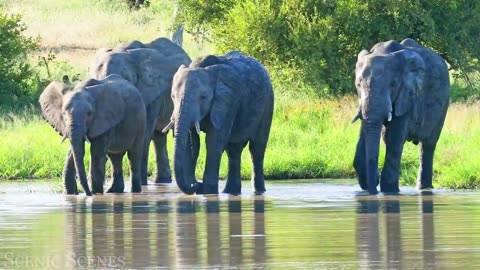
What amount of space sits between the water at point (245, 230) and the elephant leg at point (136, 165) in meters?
0.95

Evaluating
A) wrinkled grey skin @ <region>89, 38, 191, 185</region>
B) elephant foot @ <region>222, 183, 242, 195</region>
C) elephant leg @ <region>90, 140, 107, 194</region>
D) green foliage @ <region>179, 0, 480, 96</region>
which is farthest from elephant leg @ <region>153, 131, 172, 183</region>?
green foliage @ <region>179, 0, 480, 96</region>

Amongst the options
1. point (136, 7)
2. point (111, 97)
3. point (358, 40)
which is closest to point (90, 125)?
point (111, 97)

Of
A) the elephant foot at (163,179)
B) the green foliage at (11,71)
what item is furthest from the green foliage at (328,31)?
the elephant foot at (163,179)

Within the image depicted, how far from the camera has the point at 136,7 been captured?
53188 mm

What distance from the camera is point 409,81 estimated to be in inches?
826

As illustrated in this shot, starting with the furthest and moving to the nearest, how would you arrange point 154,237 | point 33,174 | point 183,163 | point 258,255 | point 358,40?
point 358,40, point 33,174, point 183,163, point 154,237, point 258,255

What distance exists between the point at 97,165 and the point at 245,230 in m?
6.53

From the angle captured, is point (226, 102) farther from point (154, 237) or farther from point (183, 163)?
point (154, 237)

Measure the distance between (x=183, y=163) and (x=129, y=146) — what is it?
252cm

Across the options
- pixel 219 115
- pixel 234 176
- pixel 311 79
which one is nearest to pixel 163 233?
pixel 219 115

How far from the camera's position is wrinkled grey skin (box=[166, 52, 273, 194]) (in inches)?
797

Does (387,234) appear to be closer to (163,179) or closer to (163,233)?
(163,233)

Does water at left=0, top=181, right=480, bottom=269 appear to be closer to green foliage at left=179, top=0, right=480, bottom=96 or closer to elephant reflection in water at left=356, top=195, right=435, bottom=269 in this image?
elephant reflection in water at left=356, top=195, right=435, bottom=269

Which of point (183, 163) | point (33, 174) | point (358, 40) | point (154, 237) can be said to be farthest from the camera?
point (358, 40)
